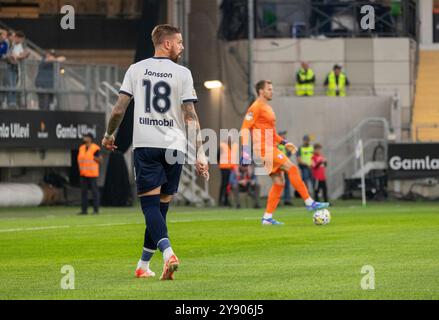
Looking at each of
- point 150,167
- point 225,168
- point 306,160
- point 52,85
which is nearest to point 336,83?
point 306,160

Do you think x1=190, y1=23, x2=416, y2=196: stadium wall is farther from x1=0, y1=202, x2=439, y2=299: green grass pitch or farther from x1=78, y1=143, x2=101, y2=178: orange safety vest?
x1=0, y1=202, x2=439, y2=299: green grass pitch

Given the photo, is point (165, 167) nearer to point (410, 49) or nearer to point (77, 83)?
point (77, 83)

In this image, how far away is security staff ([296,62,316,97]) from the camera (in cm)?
4319

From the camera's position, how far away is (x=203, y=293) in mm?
10961

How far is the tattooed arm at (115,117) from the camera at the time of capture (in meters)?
12.5

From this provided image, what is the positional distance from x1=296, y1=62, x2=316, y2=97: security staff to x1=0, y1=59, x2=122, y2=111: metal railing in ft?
22.4

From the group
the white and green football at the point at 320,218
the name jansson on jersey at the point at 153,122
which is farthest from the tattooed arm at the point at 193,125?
the white and green football at the point at 320,218

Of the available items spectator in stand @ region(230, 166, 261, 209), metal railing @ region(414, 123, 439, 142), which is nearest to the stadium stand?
metal railing @ region(414, 123, 439, 142)

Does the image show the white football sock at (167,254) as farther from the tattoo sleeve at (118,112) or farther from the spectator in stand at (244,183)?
the spectator in stand at (244,183)

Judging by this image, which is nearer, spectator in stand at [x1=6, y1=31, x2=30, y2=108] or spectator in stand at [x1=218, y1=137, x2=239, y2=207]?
spectator in stand at [x1=6, y1=31, x2=30, y2=108]

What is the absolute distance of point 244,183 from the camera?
38.4 metres

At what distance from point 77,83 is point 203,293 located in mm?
27374

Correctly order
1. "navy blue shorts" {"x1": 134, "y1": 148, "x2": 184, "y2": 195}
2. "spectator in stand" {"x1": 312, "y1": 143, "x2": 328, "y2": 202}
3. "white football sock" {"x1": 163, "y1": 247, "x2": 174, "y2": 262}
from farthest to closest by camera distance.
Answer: "spectator in stand" {"x1": 312, "y1": 143, "x2": 328, "y2": 202}
"navy blue shorts" {"x1": 134, "y1": 148, "x2": 184, "y2": 195}
"white football sock" {"x1": 163, "y1": 247, "x2": 174, "y2": 262}

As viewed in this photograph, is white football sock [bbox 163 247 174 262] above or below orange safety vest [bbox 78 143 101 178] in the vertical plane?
above
